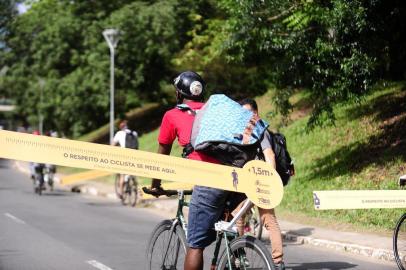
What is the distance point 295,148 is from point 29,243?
872 centimetres

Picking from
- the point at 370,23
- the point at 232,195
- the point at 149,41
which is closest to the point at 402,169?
the point at 370,23

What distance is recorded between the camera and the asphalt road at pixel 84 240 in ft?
26.1

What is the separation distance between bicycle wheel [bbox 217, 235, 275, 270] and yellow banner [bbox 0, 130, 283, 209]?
0.30 m

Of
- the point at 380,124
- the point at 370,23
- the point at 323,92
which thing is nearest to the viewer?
the point at 370,23

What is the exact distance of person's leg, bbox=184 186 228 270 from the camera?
180 inches

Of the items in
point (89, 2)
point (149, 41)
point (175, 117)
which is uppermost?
point (89, 2)

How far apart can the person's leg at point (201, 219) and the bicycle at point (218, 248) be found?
2.8 inches

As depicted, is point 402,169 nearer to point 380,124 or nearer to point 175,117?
point 380,124

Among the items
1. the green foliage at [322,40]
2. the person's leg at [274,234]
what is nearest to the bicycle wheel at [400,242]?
the person's leg at [274,234]

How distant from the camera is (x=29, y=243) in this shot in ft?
30.9

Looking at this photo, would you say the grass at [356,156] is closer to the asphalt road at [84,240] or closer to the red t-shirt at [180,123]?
the asphalt road at [84,240]

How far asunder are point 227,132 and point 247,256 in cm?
86

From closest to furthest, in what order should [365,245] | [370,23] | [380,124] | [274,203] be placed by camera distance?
[274,203], [365,245], [370,23], [380,124]

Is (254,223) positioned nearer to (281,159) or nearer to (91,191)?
(281,159)
